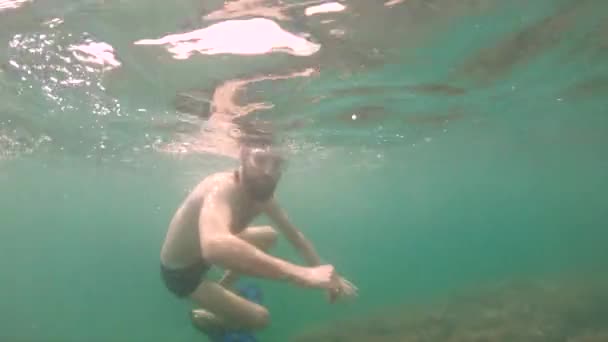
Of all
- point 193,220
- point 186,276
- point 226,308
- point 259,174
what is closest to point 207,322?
point 226,308

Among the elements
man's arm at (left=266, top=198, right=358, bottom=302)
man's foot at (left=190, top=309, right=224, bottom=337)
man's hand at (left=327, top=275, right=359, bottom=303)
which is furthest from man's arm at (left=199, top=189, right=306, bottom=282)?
man's foot at (left=190, top=309, right=224, bottom=337)

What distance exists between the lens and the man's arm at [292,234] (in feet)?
24.2

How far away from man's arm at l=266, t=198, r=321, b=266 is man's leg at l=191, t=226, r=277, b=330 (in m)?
0.33

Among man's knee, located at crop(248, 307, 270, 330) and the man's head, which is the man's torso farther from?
man's knee, located at crop(248, 307, 270, 330)

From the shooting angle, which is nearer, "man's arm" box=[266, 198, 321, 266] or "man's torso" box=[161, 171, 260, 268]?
"man's torso" box=[161, 171, 260, 268]

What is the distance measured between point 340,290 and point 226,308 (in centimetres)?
243

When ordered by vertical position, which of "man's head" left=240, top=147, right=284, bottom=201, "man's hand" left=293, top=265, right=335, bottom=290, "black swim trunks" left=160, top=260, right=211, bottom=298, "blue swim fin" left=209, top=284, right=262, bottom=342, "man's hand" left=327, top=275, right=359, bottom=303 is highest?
"man's head" left=240, top=147, right=284, bottom=201

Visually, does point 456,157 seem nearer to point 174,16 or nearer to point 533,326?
point 533,326

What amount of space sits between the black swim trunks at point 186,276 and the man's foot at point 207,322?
36cm

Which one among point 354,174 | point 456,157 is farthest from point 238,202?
point 354,174

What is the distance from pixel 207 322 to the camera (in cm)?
725

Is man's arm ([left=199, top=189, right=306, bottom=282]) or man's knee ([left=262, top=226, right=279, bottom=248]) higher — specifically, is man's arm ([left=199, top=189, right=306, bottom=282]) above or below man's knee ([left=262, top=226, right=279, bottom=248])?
above

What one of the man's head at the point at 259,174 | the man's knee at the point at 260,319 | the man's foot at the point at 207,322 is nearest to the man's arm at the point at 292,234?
the man's head at the point at 259,174

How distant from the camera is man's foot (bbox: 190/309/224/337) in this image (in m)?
7.19
